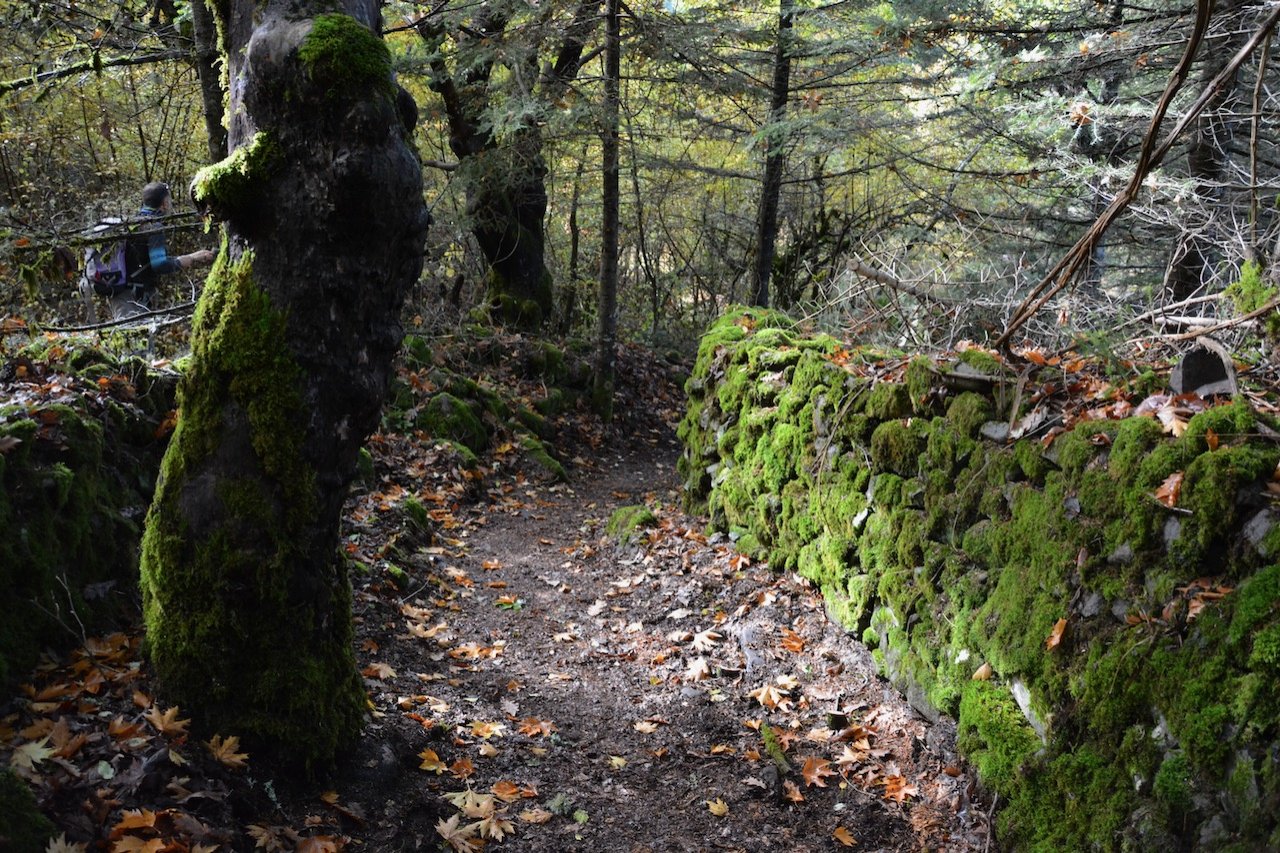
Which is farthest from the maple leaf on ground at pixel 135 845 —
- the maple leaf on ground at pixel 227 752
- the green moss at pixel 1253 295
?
the green moss at pixel 1253 295

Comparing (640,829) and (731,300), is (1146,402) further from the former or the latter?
(731,300)

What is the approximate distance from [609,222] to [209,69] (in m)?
5.58

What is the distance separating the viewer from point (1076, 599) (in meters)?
3.40

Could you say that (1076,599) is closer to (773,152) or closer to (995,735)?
(995,735)

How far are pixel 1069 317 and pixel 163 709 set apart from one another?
17.3 feet

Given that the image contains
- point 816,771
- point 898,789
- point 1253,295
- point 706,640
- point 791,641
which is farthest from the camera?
point 706,640

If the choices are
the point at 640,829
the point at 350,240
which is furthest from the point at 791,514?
→ the point at 350,240

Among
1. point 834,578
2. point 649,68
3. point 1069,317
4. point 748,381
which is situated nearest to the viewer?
point 1069,317

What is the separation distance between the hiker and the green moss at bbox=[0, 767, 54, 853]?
5.07 metres

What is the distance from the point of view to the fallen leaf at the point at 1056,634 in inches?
133

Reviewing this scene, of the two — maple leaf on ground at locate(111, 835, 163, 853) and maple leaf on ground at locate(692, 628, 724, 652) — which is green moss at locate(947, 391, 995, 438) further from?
maple leaf on ground at locate(111, 835, 163, 853)

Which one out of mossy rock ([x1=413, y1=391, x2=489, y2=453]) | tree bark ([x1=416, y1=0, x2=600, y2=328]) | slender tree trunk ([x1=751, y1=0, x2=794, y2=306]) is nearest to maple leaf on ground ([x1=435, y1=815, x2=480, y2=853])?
mossy rock ([x1=413, y1=391, x2=489, y2=453])

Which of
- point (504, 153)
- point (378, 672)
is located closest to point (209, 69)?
point (378, 672)

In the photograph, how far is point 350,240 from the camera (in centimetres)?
322
